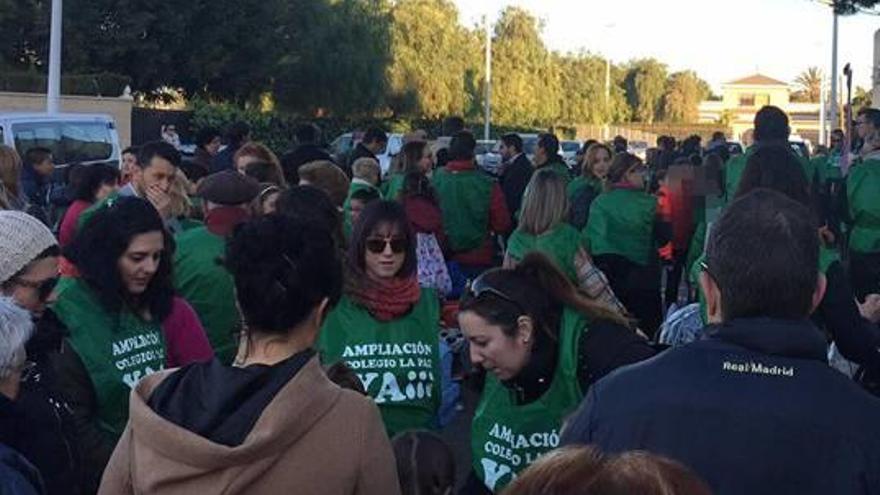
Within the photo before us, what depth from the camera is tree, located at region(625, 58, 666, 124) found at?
98.8 metres

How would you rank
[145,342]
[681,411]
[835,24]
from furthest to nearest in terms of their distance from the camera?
[835,24] < [145,342] < [681,411]

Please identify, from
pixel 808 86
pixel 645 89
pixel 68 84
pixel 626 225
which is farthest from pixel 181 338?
pixel 808 86

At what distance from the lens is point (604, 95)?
79.6m

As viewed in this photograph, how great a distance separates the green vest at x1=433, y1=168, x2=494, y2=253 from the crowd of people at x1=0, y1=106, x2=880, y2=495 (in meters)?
3.10

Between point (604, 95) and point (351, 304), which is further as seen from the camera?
point (604, 95)

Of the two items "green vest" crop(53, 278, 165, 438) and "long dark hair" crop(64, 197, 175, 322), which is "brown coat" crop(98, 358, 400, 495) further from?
"long dark hair" crop(64, 197, 175, 322)

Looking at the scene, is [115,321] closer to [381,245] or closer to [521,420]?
[381,245]

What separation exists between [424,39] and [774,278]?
5109 cm

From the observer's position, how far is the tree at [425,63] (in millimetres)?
51750

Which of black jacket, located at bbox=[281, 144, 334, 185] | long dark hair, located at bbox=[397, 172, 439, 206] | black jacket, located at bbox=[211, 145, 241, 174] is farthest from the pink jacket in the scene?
black jacket, located at bbox=[211, 145, 241, 174]

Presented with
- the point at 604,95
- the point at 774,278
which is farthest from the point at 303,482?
the point at 604,95

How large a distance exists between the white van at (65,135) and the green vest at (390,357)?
15.5 metres

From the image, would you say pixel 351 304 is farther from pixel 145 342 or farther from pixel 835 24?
pixel 835 24

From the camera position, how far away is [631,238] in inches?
387
